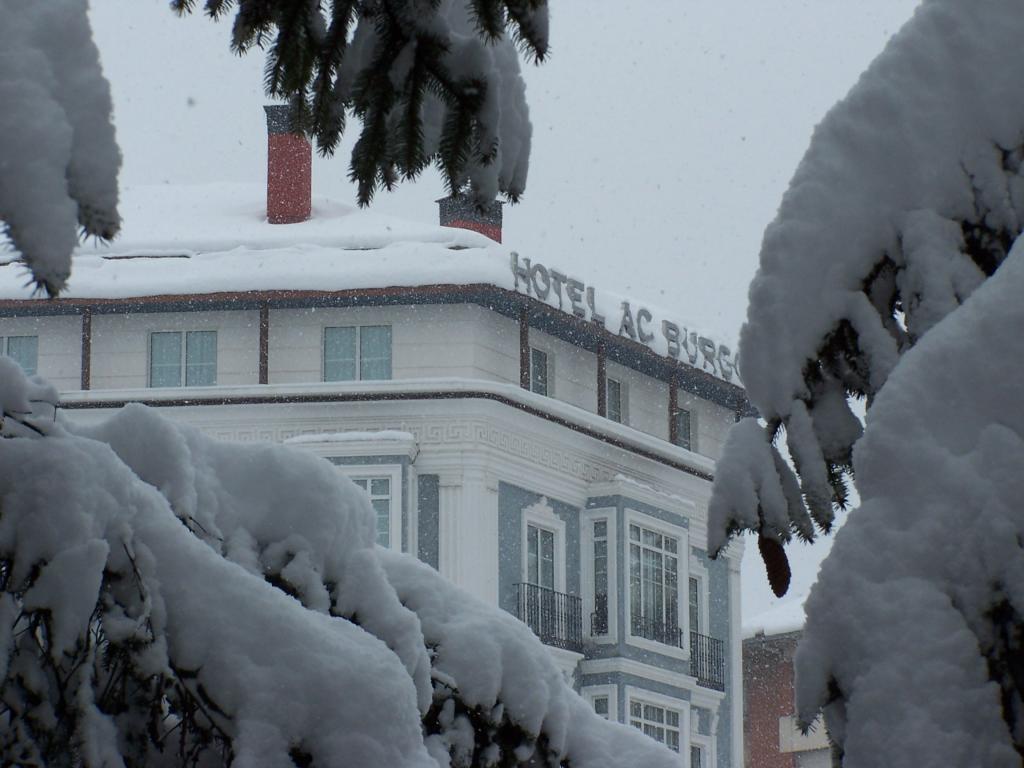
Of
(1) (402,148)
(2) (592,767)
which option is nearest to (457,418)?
(2) (592,767)

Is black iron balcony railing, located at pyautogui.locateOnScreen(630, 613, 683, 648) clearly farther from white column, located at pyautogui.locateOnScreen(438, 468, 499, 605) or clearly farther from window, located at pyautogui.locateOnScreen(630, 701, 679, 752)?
white column, located at pyautogui.locateOnScreen(438, 468, 499, 605)

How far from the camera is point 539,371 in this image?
33625mm

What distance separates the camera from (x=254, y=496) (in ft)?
21.3

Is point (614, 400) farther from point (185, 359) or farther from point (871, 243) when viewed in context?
point (871, 243)

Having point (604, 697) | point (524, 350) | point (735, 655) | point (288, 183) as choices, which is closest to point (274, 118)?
point (288, 183)

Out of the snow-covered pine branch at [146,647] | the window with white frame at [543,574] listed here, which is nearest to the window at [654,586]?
the window with white frame at [543,574]

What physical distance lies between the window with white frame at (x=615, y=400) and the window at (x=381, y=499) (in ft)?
19.1

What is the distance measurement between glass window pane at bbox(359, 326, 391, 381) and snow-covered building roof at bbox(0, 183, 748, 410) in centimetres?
55

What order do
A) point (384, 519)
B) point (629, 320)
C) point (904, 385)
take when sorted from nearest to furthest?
point (904, 385) < point (384, 519) < point (629, 320)

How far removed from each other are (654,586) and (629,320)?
4852mm

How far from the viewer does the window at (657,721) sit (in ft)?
108

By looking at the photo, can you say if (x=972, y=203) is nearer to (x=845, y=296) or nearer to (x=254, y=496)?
(x=845, y=296)

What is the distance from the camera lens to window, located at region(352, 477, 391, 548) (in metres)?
30.5

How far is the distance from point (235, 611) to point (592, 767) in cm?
301
